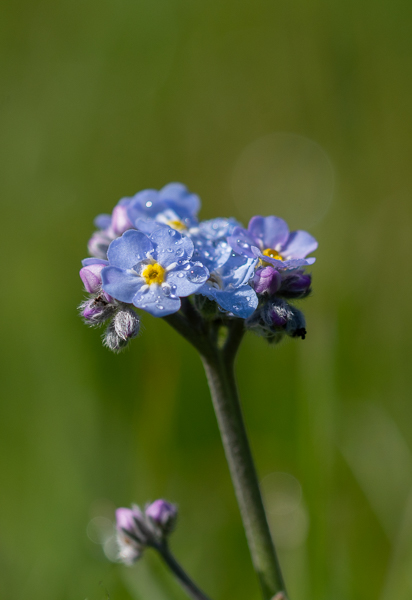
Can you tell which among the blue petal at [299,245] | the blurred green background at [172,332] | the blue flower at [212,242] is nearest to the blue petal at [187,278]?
the blue flower at [212,242]

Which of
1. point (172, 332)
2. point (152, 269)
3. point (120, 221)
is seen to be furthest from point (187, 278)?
point (172, 332)

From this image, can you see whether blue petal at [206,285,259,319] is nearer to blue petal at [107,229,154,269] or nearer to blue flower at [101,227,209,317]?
blue flower at [101,227,209,317]

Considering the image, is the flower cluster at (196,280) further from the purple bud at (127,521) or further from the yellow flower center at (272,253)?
the purple bud at (127,521)

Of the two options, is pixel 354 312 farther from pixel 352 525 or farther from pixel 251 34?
pixel 251 34

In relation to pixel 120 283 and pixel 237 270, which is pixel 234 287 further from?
pixel 120 283

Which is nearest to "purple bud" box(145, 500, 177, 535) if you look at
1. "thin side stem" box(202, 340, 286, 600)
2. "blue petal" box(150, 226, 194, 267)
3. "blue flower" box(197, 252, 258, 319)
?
"thin side stem" box(202, 340, 286, 600)

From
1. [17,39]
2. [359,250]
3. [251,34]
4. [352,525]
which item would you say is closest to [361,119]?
[359,250]
